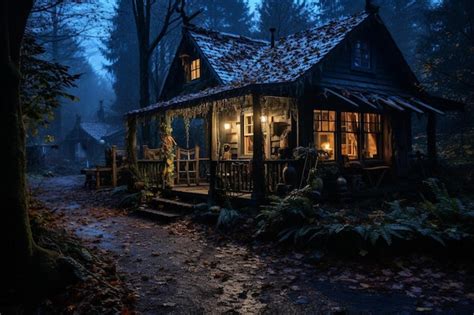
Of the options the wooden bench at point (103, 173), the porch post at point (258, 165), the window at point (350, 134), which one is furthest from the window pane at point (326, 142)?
the wooden bench at point (103, 173)

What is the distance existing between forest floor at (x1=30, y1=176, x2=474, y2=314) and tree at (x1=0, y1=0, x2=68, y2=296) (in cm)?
133

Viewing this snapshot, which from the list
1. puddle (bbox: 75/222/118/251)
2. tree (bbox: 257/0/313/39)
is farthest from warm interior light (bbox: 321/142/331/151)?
tree (bbox: 257/0/313/39)

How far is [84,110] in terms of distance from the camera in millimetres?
66750

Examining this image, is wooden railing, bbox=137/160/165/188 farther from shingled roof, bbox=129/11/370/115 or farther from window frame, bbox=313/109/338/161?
window frame, bbox=313/109/338/161

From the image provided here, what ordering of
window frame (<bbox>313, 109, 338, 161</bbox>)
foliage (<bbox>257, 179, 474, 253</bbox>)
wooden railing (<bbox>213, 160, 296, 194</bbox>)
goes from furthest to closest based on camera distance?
window frame (<bbox>313, 109, 338, 161</bbox>), wooden railing (<bbox>213, 160, 296, 194</bbox>), foliage (<bbox>257, 179, 474, 253</bbox>)

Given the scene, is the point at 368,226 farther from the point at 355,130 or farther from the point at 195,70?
the point at 195,70

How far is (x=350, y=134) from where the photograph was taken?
14.5 m

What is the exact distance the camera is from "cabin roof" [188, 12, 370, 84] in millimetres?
12469

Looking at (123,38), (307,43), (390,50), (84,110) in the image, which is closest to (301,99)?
(307,43)

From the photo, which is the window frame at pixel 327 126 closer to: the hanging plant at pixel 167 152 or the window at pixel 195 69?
the hanging plant at pixel 167 152

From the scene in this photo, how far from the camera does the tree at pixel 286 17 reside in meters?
35.4

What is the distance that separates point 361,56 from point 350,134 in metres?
3.18

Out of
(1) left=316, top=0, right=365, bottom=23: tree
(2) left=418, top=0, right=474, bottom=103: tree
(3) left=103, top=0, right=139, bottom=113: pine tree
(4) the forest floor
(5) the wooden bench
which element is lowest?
(4) the forest floor

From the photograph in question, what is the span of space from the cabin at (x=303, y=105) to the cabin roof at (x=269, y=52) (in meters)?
0.06
